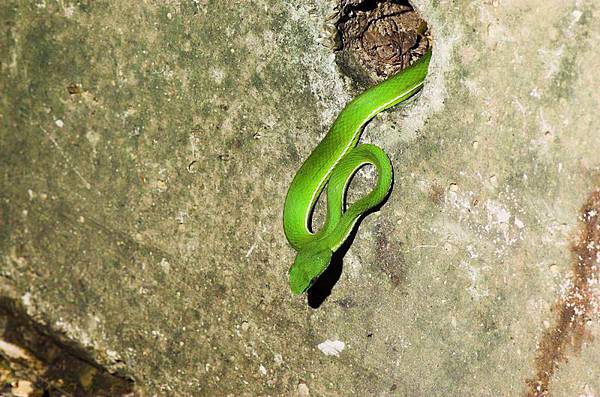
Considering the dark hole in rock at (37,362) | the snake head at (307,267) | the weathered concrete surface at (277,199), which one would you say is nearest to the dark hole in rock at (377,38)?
the weathered concrete surface at (277,199)

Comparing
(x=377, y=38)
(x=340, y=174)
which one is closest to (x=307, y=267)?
(x=340, y=174)

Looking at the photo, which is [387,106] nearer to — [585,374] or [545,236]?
[545,236]

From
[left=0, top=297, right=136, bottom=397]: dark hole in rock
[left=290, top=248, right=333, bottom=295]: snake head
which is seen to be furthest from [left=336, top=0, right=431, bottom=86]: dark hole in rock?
[left=0, top=297, right=136, bottom=397]: dark hole in rock

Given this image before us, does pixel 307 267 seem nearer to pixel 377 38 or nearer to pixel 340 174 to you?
pixel 340 174

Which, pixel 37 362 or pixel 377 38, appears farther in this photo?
pixel 37 362

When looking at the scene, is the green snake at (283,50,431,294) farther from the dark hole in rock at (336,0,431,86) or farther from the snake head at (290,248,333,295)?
the dark hole in rock at (336,0,431,86)

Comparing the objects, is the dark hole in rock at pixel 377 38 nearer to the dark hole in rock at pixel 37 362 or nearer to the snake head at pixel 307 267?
the snake head at pixel 307 267

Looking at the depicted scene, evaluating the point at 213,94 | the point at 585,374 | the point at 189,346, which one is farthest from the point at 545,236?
the point at 189,346
